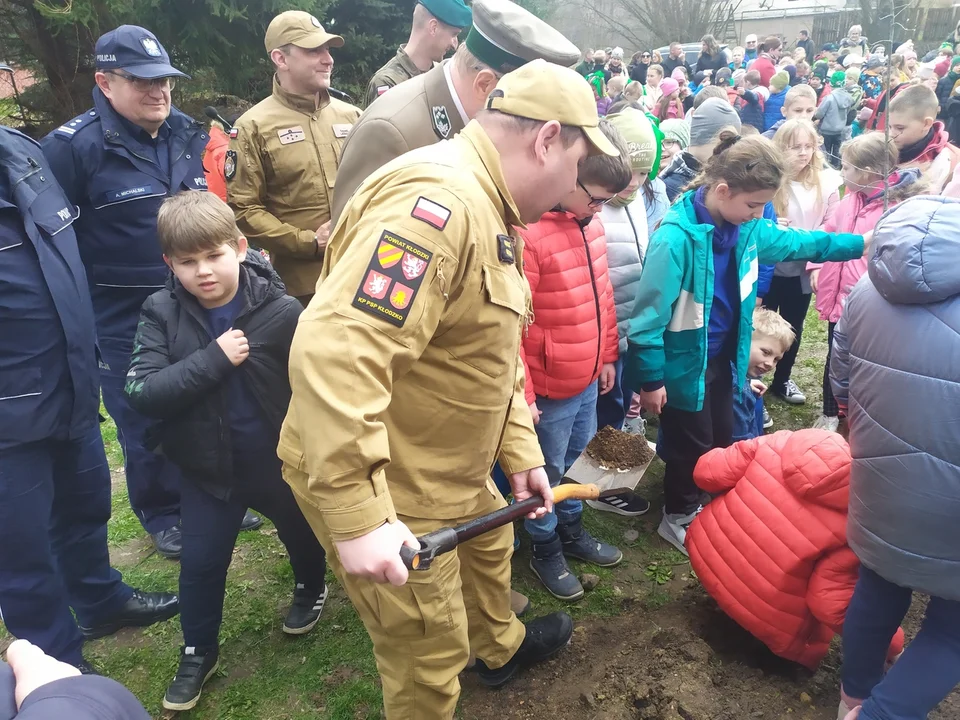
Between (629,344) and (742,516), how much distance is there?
90cm

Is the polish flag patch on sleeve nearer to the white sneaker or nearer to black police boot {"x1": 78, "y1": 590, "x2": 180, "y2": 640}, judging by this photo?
black police boot {"x1": 78, "y1": 590, "x2": 180, "y2": 640}

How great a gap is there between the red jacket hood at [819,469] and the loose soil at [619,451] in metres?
0.83

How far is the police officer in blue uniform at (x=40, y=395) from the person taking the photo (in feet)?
7.23

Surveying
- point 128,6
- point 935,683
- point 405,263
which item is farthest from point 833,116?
point 405,263

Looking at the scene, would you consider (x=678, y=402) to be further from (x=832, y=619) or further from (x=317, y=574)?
A: (x=317, y=574)

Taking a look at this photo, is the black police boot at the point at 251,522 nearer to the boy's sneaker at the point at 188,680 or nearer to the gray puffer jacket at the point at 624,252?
the boy's sneaker at the point at 188,680

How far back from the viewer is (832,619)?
2334 millimetres

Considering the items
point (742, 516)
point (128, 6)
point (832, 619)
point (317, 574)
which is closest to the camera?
point (832, 619)

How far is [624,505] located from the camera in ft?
12.2

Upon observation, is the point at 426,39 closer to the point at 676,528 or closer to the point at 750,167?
the point at 750,167

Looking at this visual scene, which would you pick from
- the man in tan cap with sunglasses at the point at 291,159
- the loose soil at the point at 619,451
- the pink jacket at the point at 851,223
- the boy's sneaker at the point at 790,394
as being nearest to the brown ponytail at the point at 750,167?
the loose soil at the point at 619,451

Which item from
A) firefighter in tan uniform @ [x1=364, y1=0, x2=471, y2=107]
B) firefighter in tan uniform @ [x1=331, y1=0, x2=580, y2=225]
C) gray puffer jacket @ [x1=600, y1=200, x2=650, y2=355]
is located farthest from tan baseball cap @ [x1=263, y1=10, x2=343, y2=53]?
gray puffer jacket @ [x1=600, y1=200, x2=650, y2=355]

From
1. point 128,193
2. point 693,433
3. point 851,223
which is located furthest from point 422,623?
point 851,223

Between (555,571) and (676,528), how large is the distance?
2.54 ft
